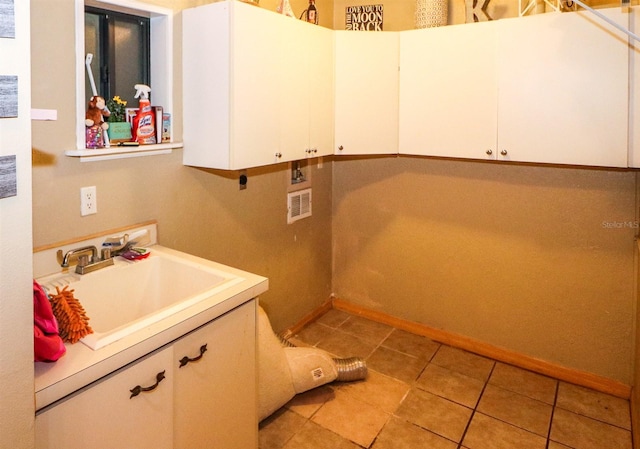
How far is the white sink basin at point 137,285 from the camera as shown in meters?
1.77

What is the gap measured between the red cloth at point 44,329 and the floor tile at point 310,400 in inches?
60.9

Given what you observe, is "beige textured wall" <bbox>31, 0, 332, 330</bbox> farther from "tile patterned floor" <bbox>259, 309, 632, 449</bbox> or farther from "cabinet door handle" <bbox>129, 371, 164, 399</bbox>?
"cabinet door handle" <bbox>129, 371, 164, 399</bbox>

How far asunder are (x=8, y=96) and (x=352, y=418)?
2.10 metres

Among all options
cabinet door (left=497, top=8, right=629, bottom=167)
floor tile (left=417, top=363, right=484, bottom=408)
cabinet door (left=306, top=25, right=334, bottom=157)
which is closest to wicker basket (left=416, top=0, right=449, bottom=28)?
cabinet door (left=497, top=8, right=629, bottom=167)

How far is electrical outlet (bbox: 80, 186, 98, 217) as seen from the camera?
1.87 m

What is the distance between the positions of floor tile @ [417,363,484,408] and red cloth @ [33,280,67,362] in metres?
2.05

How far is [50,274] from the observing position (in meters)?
1.79

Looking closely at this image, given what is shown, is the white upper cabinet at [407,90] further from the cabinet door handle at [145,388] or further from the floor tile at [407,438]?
the floor tile at [407,438]

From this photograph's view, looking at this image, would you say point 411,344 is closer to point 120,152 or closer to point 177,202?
point 177,202

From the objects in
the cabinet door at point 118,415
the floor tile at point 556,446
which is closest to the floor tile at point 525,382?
the floor tile at point 556,446

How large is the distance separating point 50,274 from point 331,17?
2.43 metres

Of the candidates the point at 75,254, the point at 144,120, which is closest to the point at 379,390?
the point at 75,254

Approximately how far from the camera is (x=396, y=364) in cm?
293

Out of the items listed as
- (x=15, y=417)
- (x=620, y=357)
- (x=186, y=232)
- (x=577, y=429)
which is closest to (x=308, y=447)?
(x=186, y=232)
